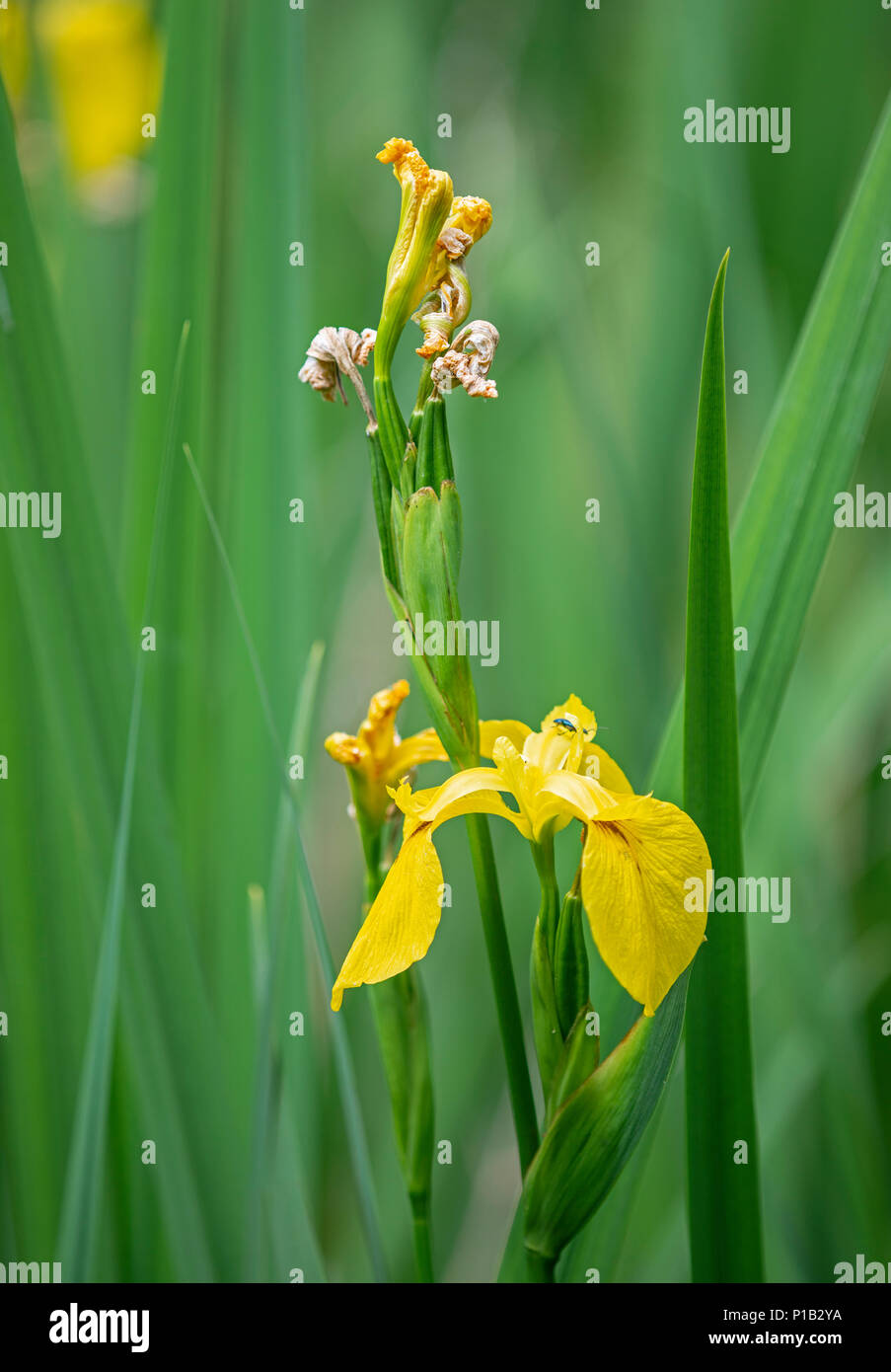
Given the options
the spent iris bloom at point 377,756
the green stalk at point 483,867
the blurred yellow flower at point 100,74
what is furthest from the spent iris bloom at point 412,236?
the blurred yellow flower at point 100,74

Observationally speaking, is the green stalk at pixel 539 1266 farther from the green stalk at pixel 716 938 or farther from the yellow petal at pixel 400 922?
the yellow petal at pixel 400 922

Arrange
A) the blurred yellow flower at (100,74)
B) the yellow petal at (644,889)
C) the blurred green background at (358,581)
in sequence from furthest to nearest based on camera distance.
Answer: the blurred yellow flower at (100,74), the blurred green background at (358,581), the yellow petal at (644,889)

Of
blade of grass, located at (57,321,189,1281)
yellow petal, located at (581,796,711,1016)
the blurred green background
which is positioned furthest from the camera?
the blurred green background

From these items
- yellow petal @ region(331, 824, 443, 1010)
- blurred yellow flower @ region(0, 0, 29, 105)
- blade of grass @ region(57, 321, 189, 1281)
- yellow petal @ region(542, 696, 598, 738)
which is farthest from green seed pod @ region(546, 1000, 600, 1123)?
blurred yellow flower @ region(0, 0, 29, 105)

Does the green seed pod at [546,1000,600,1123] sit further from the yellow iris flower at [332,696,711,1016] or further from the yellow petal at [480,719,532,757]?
the yellow petal at [480,719,532,757]

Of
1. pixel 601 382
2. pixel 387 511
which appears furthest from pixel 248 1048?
pixel 601 382

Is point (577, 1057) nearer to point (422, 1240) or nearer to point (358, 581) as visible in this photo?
point (422, 1240)
